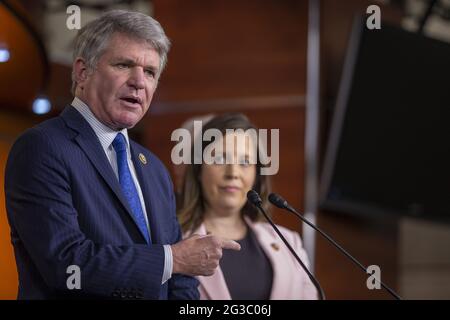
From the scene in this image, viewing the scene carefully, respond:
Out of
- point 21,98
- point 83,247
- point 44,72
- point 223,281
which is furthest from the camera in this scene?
point 44,72

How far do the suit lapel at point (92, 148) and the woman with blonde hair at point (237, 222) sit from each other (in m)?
0.67

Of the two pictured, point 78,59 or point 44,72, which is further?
point 44,72

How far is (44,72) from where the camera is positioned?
266 cm

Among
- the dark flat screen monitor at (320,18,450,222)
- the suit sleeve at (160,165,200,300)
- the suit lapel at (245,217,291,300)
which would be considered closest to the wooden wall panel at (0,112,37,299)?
the suit sleeve at (160,165,200,300)

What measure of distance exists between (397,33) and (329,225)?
850 mm

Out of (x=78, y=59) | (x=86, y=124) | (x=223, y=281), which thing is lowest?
(x=223, y=281)

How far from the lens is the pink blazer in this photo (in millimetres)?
2045

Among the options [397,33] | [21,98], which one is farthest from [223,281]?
[397,33]

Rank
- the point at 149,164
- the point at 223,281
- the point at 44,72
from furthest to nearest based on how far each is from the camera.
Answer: the point at 44,72, the point at 223,281, the point at 149,164

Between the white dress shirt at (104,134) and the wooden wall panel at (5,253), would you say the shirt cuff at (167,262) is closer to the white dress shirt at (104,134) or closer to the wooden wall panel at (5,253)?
the white dress shirt at (104,134)

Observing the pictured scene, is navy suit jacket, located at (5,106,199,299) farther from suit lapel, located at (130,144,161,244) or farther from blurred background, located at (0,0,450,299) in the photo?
blurred background, located at (0,0,450,299)

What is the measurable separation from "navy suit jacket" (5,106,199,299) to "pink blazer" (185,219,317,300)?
2.14ft

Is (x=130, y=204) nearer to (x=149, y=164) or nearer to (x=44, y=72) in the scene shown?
(x=149, y=164)

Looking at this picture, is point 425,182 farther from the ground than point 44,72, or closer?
closer
